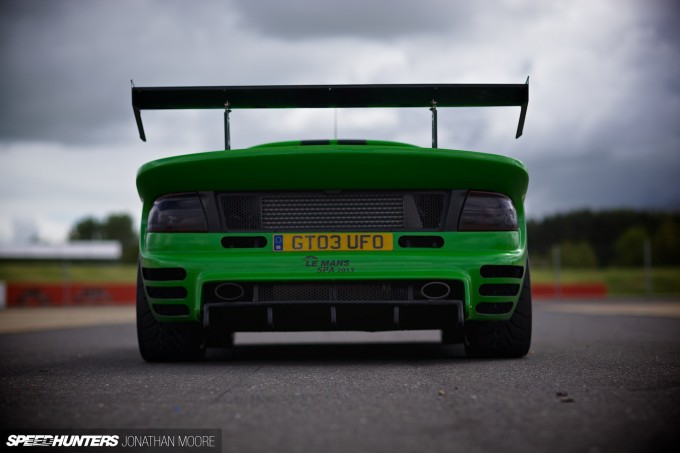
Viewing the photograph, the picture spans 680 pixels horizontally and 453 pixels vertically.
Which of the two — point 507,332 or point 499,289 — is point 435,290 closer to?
point 499,289

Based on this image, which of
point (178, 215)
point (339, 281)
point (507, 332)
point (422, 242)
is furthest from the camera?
point (507, 332)

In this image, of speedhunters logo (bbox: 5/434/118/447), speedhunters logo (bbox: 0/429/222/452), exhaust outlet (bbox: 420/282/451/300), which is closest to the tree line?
exhaust outlet (bbox: 420/282/451/300)

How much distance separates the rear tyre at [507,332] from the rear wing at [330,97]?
1.22 metres

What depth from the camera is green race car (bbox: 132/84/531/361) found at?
13.5 ft

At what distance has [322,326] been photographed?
13.8 ft

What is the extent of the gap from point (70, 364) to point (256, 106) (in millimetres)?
2044

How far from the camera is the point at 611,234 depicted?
268 ft

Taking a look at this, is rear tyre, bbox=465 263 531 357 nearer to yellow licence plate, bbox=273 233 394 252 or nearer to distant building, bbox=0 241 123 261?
yellow licence plate, bbox=273 233 394 252

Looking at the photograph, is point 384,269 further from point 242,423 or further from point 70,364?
point 70,364

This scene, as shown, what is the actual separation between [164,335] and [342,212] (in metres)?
1.30

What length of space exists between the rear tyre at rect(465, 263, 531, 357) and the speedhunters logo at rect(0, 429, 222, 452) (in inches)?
95.3

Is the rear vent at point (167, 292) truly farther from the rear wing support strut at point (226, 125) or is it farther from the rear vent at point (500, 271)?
the rear vent at point (500, 271)

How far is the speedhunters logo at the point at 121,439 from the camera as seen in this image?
2.30 m

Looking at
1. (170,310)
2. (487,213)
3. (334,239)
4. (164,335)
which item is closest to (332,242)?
(334,239)
